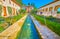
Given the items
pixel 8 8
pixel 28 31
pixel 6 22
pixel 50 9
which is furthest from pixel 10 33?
pixel 50 9

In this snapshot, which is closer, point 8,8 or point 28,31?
point 8,8

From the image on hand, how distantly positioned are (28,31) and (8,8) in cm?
116

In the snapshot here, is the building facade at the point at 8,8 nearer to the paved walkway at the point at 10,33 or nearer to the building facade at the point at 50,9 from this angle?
the paved walkway at the point at 10,33

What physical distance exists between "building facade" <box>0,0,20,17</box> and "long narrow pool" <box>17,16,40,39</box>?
27.2 inches

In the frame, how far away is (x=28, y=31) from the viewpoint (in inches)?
206

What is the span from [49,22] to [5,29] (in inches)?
50.2

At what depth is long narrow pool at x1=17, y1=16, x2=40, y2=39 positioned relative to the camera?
4760 millimetres

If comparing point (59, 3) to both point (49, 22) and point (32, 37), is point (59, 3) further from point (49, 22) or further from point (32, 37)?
point (32, 37)

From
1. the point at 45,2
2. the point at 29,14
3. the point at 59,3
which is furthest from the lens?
the point at 29,14

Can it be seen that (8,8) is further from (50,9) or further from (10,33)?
(50,9)

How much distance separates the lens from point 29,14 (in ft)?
15.1

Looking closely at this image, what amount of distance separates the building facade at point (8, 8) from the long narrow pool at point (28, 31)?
69 cm

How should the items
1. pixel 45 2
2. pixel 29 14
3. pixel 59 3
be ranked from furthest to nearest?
pixel 29 14 < pixel 45 2 < pixel 59 3

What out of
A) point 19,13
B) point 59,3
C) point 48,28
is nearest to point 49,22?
point 48,28
